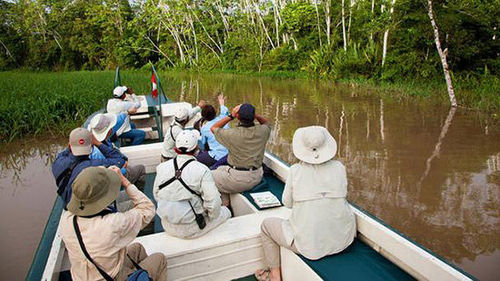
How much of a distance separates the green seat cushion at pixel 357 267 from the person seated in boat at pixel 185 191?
72 centimetres

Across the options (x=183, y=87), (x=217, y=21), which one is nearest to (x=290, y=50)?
(x=183, y=87)

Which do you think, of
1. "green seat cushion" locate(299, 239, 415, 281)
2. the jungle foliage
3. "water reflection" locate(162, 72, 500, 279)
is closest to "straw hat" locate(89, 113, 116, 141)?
"green seat cushion" locate(299, 239, 415, 281)

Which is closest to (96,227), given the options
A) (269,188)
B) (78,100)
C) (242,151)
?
(242,151)

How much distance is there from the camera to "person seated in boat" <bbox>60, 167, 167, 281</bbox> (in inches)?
61.8

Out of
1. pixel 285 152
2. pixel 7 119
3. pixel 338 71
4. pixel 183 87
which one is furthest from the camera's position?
pixel 183 87

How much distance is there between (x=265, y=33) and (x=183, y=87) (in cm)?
766

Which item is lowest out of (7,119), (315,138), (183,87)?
(183,87)

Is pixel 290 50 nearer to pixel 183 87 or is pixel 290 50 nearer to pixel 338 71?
pixel 338 71

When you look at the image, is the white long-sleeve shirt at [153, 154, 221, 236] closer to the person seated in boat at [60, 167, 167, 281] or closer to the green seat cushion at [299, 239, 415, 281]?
the person seated in boat at [60, 167, 167, 281]

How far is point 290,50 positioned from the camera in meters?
19.3

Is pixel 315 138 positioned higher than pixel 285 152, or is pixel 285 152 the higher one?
pixel 315 138

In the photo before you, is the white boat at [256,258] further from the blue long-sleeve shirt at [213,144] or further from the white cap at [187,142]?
the blue long-sleeve shirt at [213,144]

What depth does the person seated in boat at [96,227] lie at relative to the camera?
157 cm

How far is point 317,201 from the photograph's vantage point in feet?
6.72
